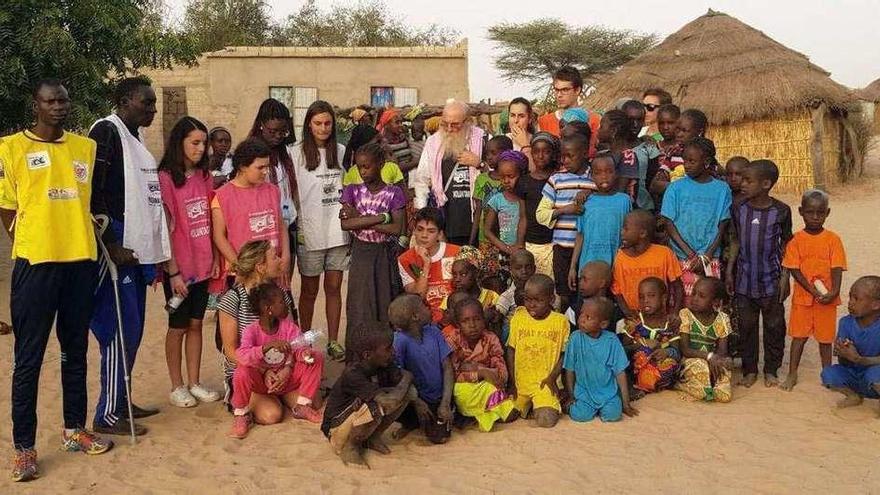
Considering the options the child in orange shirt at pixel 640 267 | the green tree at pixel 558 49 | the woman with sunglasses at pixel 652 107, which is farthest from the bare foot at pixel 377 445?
the green tree at pixel 558 49

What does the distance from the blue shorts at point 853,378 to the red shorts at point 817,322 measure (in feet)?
1.35

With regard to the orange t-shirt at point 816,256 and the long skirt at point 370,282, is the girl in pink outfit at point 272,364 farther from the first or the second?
the orange t-shirt at point 816,256

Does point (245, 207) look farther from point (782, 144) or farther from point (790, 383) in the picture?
point (782, 144)

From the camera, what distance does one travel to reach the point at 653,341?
5.02m

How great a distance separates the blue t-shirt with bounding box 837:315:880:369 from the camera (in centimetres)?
459

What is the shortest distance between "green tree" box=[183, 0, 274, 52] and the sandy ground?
2383 cm

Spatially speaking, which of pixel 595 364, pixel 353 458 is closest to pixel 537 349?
pixel 595 364

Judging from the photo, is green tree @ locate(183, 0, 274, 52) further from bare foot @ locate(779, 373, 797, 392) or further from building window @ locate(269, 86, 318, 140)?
bare foot @ locate(779, 373, 797, 392)

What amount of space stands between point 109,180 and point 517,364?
8.50 feet

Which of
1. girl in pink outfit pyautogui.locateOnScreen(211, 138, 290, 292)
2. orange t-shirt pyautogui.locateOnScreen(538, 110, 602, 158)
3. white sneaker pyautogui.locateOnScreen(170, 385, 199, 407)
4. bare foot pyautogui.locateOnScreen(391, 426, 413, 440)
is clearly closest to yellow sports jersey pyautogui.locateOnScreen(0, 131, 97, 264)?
girl in pink outfit pyautogui.locateOnScreen(211, 138, 290, 292)

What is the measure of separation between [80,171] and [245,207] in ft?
3.57

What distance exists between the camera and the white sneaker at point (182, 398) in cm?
508

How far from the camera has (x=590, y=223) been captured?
5168 millimetres

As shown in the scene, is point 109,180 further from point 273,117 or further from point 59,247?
point 273,117
